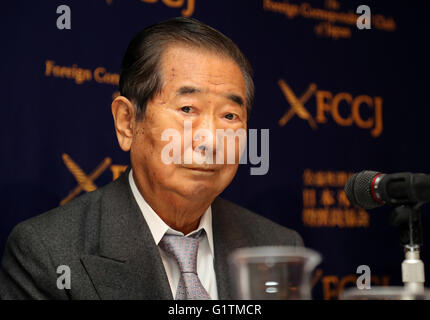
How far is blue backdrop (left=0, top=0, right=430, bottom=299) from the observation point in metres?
1.92

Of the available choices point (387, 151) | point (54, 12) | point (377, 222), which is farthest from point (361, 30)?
point (54, 12)

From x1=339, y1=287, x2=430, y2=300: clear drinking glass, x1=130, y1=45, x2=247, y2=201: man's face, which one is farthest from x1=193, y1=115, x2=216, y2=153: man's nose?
x1=339, y1=287, x2=430, y2=300: clear drinking glass

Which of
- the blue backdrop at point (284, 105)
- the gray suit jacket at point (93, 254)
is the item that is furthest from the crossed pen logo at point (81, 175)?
the gray suit jacket at point (93, 254)

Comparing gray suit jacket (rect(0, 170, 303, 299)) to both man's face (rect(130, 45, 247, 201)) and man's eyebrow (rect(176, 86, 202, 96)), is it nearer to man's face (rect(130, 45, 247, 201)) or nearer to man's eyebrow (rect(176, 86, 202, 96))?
man's face (rect(130, 45, 247, 201))

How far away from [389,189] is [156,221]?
2.58 ft

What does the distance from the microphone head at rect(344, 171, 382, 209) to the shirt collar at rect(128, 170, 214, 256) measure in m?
0.65

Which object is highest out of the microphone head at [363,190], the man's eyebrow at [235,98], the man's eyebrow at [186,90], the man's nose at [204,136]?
the man's eyebrow at [186,90]

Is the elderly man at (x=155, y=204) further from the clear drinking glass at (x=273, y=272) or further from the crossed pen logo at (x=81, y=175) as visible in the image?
the clear drinking glass at (x=273, y=272)

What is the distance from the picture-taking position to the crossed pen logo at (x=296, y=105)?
7.79 feet

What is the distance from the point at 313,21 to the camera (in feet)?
8.18

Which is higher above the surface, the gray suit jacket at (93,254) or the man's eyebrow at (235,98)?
the man's eyebrow at (235,98)

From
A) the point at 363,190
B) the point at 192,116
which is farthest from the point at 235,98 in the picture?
the point at 363,190

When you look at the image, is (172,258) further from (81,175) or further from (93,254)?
(81,175)
